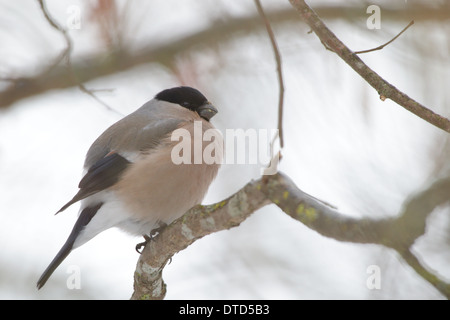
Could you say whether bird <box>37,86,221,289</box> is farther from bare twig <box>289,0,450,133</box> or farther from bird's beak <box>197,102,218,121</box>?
bare twig <box>289,0,450,133</box>

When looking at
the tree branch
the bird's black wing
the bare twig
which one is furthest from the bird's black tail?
the bare twig

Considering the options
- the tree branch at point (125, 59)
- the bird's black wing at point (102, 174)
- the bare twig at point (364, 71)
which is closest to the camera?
the bare twig at point (364, 71)

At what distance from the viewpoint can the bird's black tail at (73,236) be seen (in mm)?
4035

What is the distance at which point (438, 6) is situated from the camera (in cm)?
443

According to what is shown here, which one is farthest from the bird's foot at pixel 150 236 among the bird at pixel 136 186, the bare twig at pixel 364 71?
the bare twig at pixel 364 71

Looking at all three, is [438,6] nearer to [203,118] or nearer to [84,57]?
[203,118]

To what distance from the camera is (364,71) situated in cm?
277

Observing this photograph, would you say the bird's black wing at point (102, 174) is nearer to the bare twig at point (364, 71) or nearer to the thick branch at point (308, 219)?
the thick branch at point (308, 219)

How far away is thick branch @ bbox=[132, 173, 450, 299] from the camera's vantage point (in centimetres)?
184

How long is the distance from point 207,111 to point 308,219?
→ 3005mm

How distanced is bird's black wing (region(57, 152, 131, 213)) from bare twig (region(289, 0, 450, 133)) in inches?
81.4
